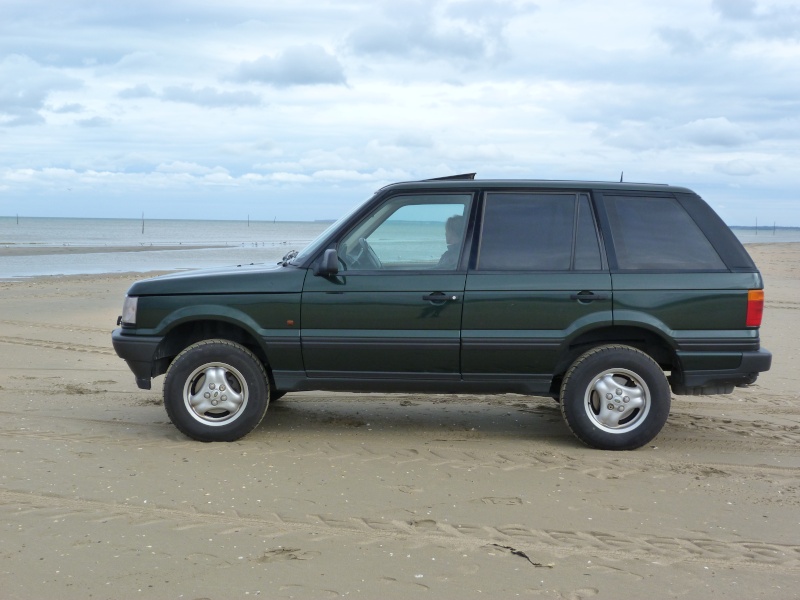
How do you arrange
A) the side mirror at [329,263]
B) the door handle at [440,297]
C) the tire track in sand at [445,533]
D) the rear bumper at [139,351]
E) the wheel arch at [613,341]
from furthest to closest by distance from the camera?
the rear bumper at [139,351], the wheel arch at [613,341], the door handle at [440,297], the side mirror at [329,263], the tire track in sand at [445,533]

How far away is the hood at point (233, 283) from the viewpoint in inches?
253

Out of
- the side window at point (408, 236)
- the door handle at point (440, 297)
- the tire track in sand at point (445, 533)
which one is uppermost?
the side window at point (408, 236)

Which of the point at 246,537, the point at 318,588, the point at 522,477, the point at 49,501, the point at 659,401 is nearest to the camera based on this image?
the point at 318,588

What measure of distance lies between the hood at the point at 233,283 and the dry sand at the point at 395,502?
3.56 ft

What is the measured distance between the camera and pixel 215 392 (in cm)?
649

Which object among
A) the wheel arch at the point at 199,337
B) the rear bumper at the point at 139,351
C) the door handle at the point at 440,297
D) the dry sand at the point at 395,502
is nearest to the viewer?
the dry sand at the point at 395,502

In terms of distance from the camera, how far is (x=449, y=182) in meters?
6.56

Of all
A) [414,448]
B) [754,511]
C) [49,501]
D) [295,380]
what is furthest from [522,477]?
[49,501]

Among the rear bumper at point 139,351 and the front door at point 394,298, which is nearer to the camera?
the front door at point 394,298

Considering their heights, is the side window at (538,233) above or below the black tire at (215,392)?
above

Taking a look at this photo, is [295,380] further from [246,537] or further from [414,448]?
[246,537]

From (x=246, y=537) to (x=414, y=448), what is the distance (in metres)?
2.04

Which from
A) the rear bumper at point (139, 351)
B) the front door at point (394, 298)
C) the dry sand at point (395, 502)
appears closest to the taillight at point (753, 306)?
the dry sand at point (395, 502)

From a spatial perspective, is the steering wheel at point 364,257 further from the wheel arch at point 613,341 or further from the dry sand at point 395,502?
the wheel arch at point 613,341
